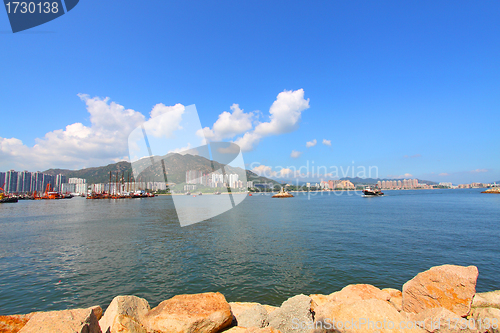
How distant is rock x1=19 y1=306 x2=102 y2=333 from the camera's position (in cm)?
433

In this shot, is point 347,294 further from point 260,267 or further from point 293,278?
point 260,267

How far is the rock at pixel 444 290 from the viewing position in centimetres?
683

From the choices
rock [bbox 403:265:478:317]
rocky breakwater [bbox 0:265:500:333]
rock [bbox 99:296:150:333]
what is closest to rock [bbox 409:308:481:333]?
rocky breakwater [bbox 0:265:500:333]

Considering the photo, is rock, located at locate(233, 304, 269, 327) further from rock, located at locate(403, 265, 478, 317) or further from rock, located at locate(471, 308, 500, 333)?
rock, located at locate(471, 308, 500, 333)

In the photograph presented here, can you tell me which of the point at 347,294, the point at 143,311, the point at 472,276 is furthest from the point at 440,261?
the point at 143,311

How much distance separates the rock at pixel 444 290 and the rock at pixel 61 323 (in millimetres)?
8841

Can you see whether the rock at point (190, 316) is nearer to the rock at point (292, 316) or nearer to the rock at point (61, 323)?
the rock at point (292, 316)

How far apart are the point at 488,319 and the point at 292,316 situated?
544cm

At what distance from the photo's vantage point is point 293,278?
38.9ft

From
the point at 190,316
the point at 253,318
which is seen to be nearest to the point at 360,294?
the point at 253,318

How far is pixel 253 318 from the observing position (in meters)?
6.95

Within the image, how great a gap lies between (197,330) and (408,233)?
24.8m

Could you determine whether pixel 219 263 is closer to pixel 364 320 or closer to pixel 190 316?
pixel 190 316

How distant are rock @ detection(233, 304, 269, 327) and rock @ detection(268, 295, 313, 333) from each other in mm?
216
